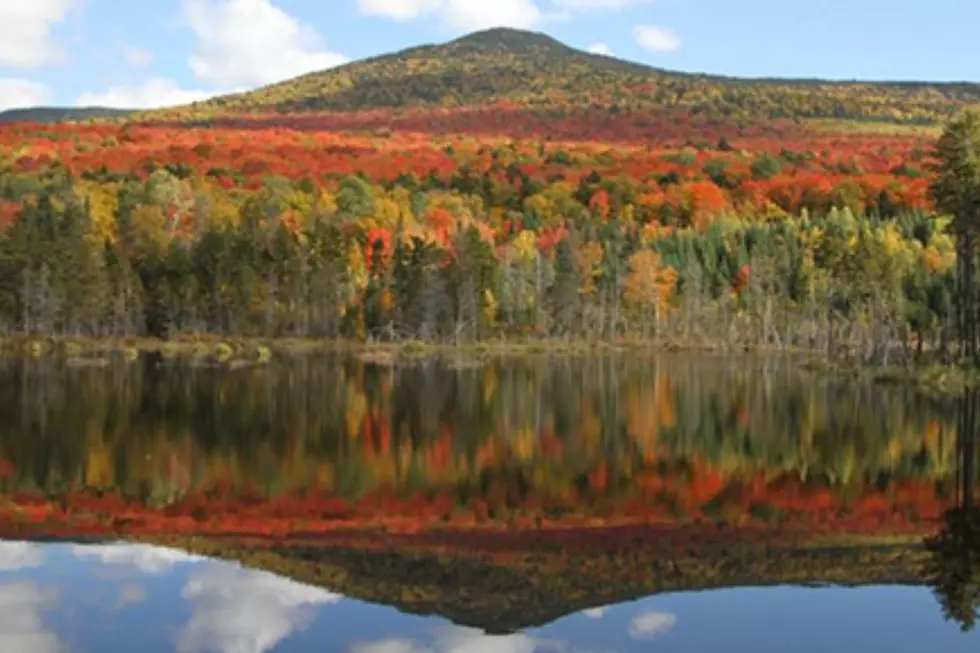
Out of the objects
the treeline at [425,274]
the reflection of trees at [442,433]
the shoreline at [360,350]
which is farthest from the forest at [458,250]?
the reflection of trees at [442,433]

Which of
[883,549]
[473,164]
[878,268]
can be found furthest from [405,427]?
[473,164]

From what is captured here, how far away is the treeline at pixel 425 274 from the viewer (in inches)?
3831

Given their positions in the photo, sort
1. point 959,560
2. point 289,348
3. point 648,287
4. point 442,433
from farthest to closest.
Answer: point 648,287
point 289,348
point 442,433
point 959,560

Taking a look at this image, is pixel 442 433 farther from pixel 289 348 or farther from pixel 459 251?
pixel 459 251

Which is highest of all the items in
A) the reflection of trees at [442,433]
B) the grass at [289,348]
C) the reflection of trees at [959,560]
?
the reflection of trees at [959,560]

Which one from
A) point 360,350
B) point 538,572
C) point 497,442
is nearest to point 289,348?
point 360,350

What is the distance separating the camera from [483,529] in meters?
23.4

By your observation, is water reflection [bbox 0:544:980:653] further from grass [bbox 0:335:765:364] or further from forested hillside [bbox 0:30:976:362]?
grass [bbox 0:335:765:364]

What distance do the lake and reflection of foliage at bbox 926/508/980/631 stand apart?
0.07 metres

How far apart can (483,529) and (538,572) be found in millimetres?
3836

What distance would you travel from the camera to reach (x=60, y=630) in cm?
1675

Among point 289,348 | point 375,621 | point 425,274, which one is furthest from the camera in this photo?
point 425,274

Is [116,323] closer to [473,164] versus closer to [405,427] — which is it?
[405,427]

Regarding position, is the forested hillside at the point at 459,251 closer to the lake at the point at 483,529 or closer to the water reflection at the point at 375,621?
the lake at the point at 483,529
